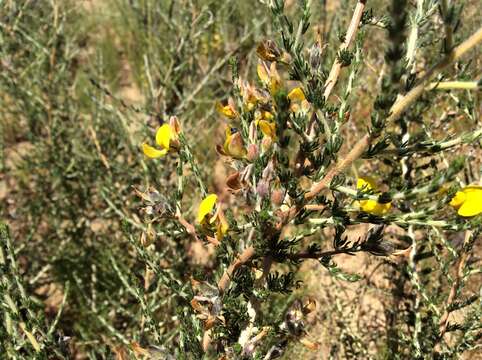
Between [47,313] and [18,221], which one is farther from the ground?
[18,221]

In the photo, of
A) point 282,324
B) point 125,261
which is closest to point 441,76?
point 282,324

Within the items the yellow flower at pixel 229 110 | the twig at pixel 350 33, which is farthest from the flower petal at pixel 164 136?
the twig at pixel 350 33

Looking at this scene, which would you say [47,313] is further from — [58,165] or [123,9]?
[123,9]

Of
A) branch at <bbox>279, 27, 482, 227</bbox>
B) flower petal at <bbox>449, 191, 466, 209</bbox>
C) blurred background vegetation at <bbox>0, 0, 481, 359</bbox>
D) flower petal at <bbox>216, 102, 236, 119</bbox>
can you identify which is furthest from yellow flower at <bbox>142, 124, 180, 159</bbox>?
blurred background vegetation at <bbox>0, 0, 481, 359</bbox>

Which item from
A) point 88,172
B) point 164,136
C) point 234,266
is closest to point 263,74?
point 164,136

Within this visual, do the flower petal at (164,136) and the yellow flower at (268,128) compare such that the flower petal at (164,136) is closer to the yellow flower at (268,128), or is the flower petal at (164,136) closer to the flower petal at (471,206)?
the yellow flower at (268,128)

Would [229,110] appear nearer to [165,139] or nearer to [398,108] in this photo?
[165,139]
